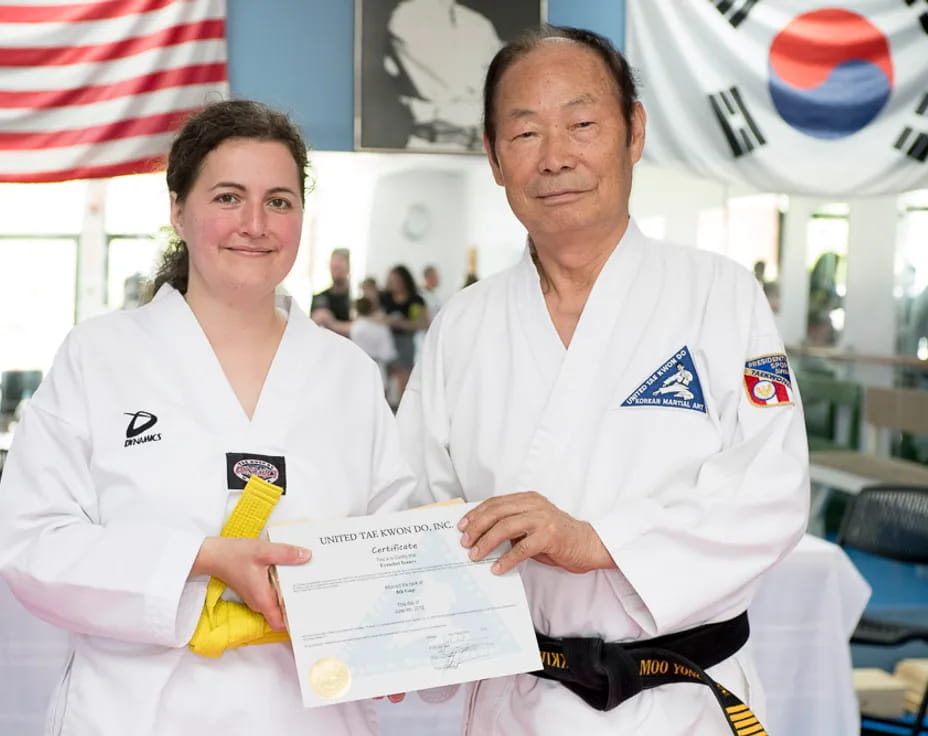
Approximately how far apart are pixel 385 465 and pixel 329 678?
0.43 metres

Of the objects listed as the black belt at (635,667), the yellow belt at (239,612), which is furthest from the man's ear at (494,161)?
the black belt at (635,667)

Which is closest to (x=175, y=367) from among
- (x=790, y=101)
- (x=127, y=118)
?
(x=127, y=118)

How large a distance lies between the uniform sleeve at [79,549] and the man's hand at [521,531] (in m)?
0.40

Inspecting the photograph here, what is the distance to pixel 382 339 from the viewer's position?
408cm

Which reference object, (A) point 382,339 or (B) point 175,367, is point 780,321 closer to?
(A) point 382,339

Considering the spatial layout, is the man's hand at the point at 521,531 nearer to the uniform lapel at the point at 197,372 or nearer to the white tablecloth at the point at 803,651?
the uniform lapel at the point at 197,372

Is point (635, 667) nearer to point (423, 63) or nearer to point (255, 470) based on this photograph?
point (255, 470)

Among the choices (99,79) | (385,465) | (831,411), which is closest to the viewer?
(385,465)

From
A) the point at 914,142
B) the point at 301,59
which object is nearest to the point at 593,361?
the point at 301,59

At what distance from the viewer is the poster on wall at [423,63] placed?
3.84 metres

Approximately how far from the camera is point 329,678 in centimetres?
143

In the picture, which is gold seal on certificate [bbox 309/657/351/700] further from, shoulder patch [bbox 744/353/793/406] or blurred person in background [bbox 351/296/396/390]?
blurred person in background [bbox 351/296/396/390]

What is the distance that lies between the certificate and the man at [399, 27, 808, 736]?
54mm

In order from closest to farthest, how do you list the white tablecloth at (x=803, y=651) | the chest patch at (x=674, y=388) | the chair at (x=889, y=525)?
1. the chest patch at (x=674, y=388)
2. the white tablecloth at (x=803, y=651)
3. the chair at (x=889, y=525)
